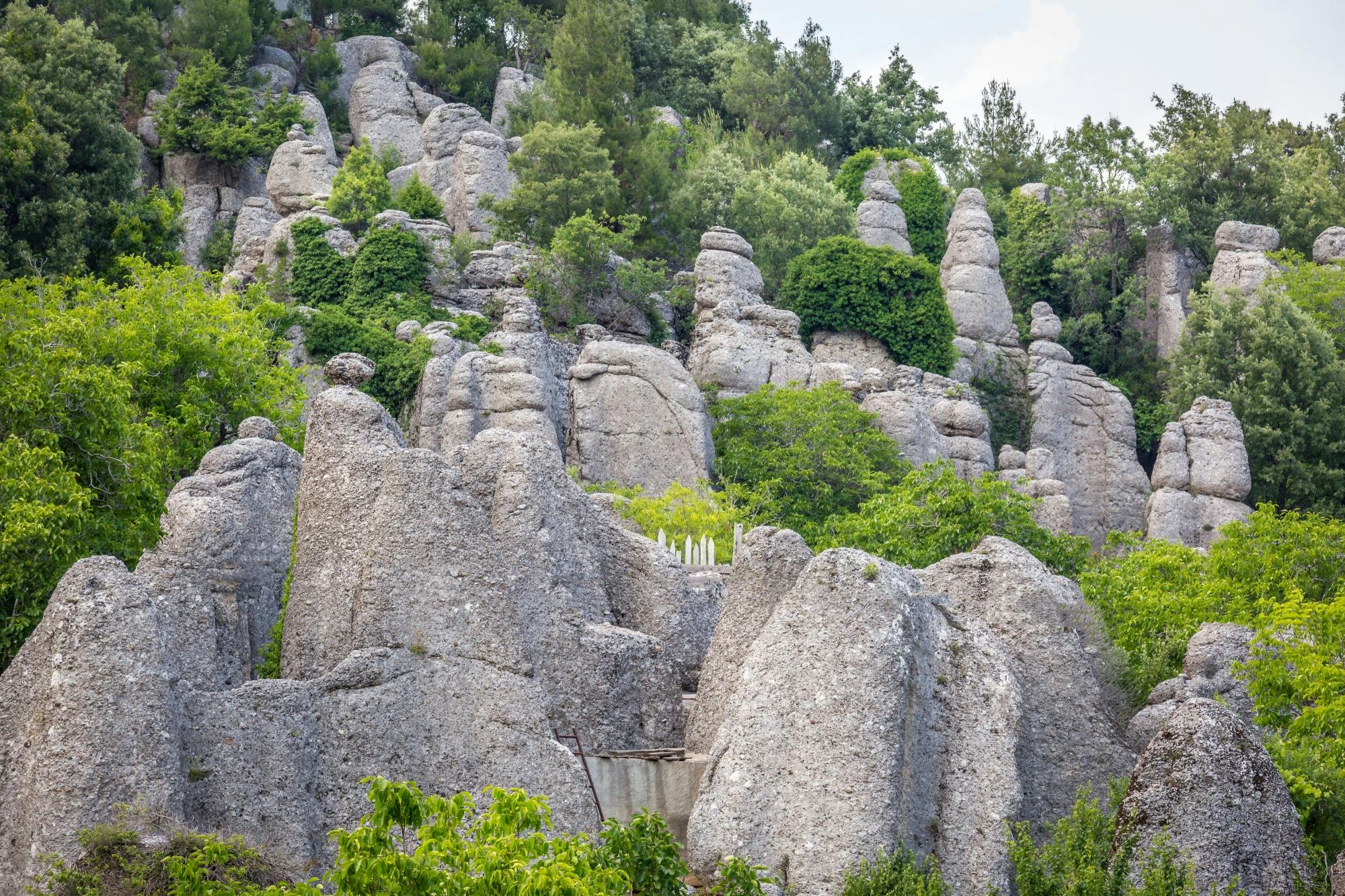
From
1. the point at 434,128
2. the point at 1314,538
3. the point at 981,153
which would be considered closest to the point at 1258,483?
the point at 1314,538

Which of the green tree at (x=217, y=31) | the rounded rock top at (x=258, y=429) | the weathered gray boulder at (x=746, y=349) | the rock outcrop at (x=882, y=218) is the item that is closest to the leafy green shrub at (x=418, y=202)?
the weathered gray boulder at (x=746, y=349)

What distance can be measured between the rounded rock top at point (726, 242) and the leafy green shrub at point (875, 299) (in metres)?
1.82

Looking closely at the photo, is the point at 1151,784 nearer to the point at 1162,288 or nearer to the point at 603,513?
the point at 603,513

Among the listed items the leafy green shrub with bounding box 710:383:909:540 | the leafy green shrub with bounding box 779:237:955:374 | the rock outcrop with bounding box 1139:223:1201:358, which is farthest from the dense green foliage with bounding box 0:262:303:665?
the rock outcrop with bounding box 1139:223:1201:358

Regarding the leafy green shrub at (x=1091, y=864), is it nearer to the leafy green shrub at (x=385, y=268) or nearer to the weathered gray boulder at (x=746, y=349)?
the weathered gray boulder at (x=746, y=349)

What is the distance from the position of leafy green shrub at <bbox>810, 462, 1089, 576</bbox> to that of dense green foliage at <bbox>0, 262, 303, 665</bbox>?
1243 cm

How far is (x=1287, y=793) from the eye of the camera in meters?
15.3

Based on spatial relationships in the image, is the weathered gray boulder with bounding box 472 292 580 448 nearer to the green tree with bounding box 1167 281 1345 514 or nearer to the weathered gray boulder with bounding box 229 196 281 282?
the weathered gray boulder with bounding box 229 196 281 282

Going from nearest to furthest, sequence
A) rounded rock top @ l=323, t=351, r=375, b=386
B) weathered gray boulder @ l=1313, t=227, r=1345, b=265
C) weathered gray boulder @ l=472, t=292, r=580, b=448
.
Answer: rounded rock top @ l=323, t=351, r=375, b=386 < weathered gray boulder @ l=472, t=292, r=580, b=448 < weathered gray boulder @ l=1313, t=227, r=1345, b=265

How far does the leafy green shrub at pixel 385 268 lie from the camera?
46.8 m

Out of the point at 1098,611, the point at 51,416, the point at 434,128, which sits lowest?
the point at 1098,611

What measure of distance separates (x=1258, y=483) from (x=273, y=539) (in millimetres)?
33527

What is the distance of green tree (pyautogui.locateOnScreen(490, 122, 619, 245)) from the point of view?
51094 mm

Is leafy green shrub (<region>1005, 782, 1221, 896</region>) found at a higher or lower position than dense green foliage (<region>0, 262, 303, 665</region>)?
lower
